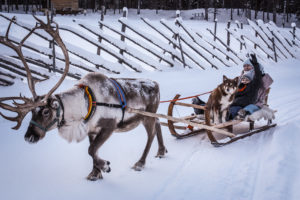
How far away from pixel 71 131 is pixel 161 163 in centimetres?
132

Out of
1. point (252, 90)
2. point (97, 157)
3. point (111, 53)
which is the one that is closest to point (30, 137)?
point (97, 157)

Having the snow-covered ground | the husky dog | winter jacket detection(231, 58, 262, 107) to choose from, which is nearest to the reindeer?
the snow-covered ground

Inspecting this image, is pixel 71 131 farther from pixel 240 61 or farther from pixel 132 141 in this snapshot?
pixel 240 61

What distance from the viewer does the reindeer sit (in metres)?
2.57

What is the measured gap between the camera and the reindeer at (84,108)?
257cm

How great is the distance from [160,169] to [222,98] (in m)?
2.05

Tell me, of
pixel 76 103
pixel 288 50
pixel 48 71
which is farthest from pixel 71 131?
pixel 288 50

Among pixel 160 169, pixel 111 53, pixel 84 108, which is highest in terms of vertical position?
pixel 111 53

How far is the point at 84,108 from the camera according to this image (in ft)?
9.36

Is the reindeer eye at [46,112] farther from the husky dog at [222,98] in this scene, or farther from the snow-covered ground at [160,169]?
the husky dog at [222,98]

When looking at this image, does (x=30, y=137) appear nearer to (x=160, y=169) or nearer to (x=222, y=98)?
(x=160, y=169)

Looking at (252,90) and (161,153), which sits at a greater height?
(252,90)

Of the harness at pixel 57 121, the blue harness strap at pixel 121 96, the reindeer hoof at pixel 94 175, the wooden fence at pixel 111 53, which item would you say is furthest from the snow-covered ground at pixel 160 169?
the wooden fence at pixel 111 53

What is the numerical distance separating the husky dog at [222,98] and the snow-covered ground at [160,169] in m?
0.58
